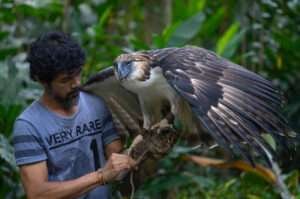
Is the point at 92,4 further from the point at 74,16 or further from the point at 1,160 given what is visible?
the point at 1,160

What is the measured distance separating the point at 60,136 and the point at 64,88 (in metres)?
0.26

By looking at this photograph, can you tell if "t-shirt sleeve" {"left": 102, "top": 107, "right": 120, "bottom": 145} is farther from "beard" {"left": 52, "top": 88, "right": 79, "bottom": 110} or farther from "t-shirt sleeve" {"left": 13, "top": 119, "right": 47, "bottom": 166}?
"t-shirt sleeve" {"left": 13, "top": 119, "right": 47, "bottom": 166}

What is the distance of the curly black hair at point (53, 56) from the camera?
4.11m

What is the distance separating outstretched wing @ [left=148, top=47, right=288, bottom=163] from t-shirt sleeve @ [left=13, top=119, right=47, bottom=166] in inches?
29.1

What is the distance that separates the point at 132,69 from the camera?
13.7 feet

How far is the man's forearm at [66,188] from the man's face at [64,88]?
42 centimetres

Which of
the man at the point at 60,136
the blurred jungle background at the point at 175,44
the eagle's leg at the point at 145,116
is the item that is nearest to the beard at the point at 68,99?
the man at the point at 60,136

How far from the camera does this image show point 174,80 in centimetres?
396

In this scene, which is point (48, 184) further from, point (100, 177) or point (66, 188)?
point (100, 177)

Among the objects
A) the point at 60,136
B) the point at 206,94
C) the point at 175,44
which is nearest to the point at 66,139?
the point at 60,136

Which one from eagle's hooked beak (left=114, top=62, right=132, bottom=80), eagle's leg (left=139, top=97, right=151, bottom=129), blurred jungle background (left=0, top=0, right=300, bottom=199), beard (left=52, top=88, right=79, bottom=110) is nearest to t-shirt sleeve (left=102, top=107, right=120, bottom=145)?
eagle's leg (left=139, top=97, right=151, bottom=129)

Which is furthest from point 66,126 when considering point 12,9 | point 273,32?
point 273,32

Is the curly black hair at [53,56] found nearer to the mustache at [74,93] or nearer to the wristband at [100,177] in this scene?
the mustache at [74,93]

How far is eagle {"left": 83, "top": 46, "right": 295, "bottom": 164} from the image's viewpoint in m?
3.74
